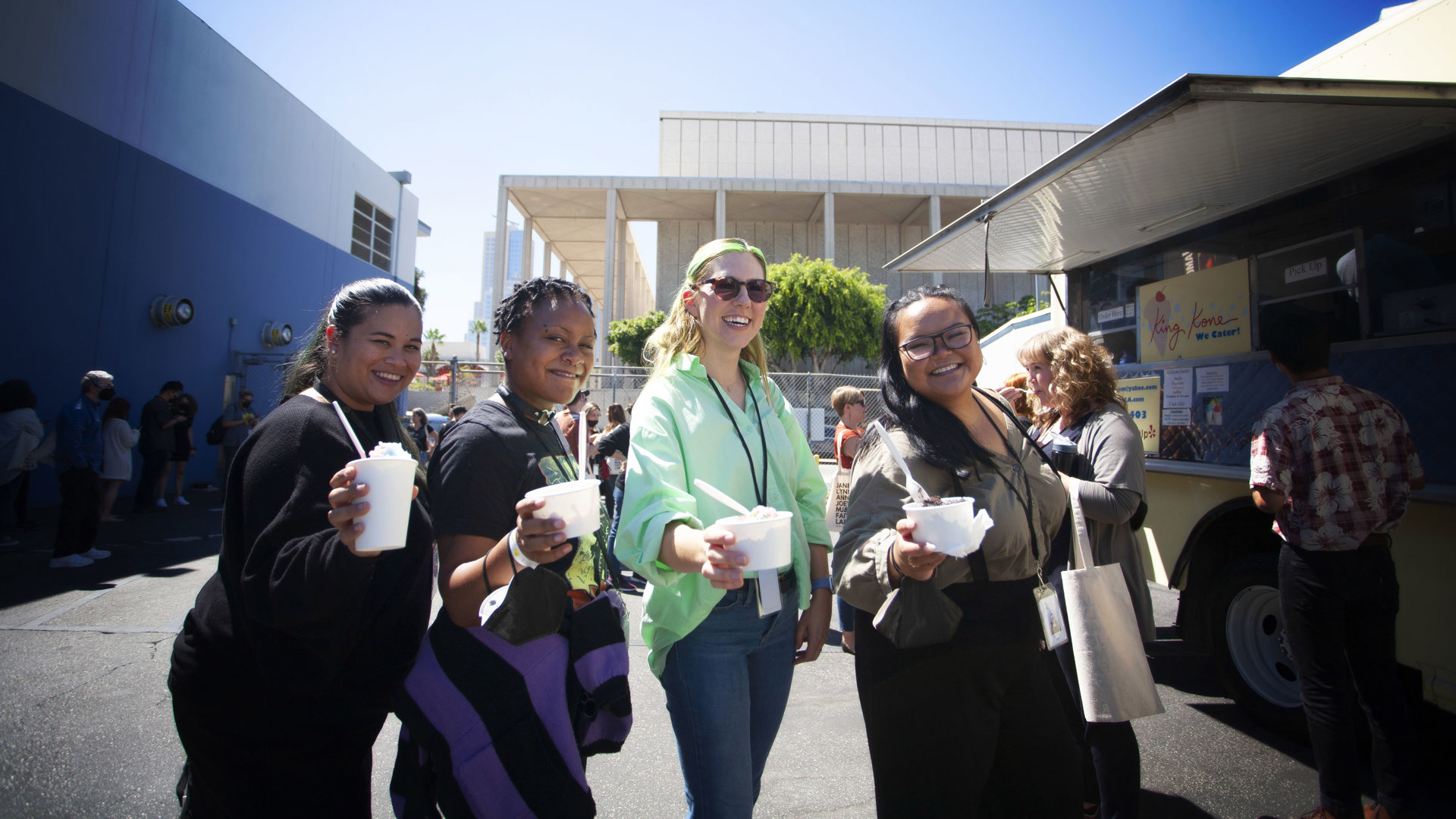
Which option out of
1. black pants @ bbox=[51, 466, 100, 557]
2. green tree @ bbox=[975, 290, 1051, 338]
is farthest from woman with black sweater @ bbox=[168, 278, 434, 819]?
green tree @ bbox=[975, 290, 1051, 338]

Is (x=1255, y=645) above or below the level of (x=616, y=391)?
below

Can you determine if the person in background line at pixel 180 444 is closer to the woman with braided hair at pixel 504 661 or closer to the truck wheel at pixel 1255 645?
the woman with braided hair at pixel 504 661

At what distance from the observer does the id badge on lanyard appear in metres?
1.86

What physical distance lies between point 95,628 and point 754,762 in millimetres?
5518

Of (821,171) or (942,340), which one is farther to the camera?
(821,171)

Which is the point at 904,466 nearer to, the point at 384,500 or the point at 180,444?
the point at 384,500

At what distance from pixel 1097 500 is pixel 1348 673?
46.1 inches

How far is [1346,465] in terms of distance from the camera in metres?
2.50

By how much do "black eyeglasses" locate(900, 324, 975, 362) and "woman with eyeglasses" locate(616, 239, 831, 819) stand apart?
48 cm

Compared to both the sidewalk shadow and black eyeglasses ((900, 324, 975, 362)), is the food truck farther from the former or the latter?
black eyeglasses ((900, 324, 975, 362))

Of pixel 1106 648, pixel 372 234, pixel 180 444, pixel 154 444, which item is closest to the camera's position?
pixel 1106 648

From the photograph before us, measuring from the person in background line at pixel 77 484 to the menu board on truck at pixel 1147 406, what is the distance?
9179 mm

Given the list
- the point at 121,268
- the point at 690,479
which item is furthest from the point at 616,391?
the point at 690,479

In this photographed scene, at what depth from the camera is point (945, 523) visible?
1.41 metres
